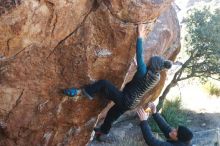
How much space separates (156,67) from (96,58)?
1356 mm

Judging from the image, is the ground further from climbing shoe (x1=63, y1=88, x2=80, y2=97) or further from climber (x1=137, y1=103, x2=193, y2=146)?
climber (x1=137, y1=103, x2=193, y2=146)

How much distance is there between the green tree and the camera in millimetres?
16125

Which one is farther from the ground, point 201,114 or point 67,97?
point 67,97

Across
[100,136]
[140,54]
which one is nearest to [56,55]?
[140,54]

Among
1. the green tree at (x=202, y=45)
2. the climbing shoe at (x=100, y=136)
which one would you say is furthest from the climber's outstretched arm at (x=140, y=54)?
the green tree at (x=202, y=45)

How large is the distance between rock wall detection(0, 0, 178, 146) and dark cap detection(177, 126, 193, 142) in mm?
2007

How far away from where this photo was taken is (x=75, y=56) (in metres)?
8.45

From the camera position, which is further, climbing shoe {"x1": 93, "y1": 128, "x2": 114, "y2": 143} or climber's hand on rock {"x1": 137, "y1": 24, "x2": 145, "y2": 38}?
climbing shoe {"x1": 93, "y1": 128, "x2": 114, "y2": 143}

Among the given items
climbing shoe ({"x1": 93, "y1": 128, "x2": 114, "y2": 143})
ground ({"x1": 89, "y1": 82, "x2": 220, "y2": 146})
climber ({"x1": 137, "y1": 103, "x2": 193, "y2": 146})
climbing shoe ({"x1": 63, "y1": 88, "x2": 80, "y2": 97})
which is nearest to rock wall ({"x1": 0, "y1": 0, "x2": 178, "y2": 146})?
climbing shoe ({"x1": 63, "y1": 88, "x2": 80, "y2": 97})

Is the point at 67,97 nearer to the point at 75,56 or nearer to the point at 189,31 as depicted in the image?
the point at 75,56

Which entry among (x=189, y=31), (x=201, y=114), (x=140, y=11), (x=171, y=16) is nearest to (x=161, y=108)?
(x=201, y=114)

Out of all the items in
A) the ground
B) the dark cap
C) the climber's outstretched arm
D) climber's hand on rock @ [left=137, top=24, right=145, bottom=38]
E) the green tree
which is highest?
climber's hand on rock @ [left=137, top=24, right=145, bottom=38]

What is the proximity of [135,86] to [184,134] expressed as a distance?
147 centimetres

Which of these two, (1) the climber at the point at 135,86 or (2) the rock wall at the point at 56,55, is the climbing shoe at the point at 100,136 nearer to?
(2) the rock wall at the point at 56,55
